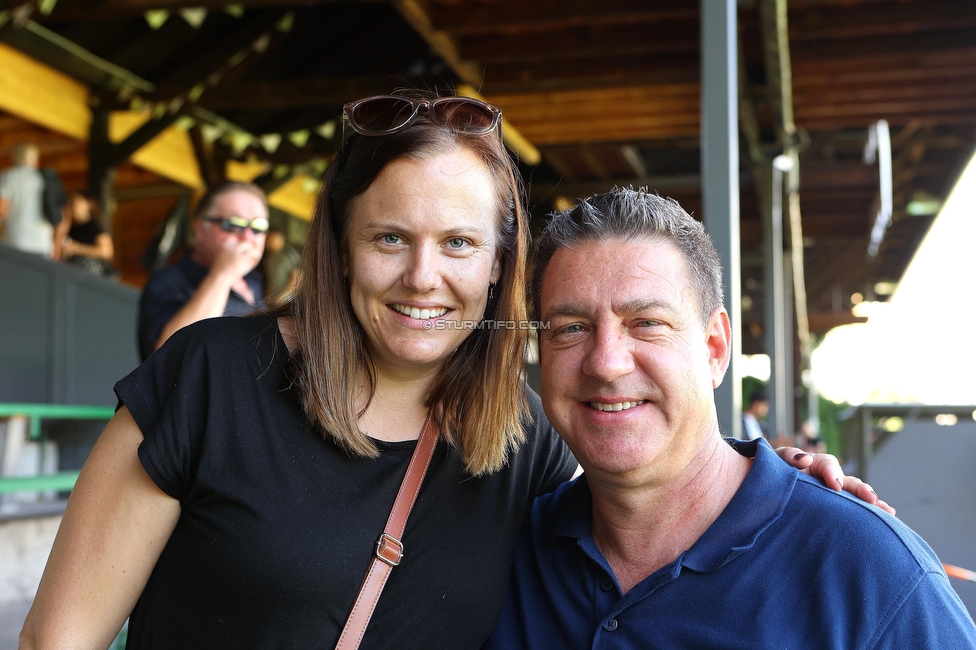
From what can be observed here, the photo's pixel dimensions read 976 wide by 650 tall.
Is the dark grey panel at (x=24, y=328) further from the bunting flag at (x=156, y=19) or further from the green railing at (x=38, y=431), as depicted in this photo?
the bunting flag at (x=156, y=19)

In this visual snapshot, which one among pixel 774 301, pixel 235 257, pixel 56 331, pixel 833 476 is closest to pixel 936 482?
pixel 774 301

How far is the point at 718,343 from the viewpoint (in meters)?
1.85

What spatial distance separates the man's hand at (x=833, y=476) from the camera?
1.73 m

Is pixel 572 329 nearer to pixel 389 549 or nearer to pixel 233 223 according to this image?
pixel 389 549

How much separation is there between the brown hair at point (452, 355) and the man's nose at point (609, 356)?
11.0 inches

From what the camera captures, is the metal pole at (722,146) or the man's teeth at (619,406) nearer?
the man's teeth at (619,406)

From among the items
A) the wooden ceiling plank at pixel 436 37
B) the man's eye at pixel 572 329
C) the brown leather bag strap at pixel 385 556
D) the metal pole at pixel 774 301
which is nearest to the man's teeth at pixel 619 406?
the man's eye at pixel 572 329

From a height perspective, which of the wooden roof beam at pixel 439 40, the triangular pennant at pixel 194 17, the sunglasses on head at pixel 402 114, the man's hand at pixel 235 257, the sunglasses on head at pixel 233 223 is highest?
the triangular pennant at pixel 194 17

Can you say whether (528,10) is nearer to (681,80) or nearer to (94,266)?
(681,80)

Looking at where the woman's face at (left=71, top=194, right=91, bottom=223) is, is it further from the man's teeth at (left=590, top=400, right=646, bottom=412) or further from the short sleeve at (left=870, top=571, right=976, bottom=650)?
the short sleeve at (left=870, top=571, right=976, bottom=650)

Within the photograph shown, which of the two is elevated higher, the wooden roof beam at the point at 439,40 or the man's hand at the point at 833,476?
the wooden roof beam at the point at 439,40

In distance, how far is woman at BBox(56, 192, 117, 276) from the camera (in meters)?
8.18

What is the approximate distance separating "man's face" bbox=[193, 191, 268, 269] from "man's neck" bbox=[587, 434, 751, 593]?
2.38 m

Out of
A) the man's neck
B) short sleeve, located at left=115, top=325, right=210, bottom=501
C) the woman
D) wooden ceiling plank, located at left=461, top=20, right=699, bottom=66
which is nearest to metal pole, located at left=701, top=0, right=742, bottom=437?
the man's neck
